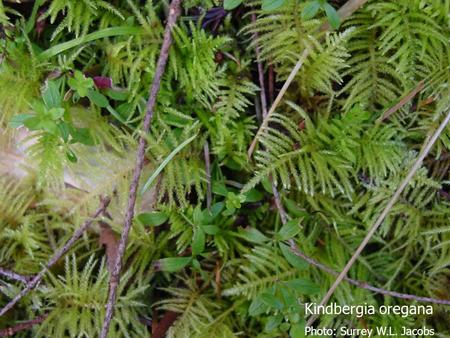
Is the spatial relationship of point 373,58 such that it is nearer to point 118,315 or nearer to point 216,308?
point 216,308

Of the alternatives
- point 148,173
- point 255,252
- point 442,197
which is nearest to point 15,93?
point 148,173

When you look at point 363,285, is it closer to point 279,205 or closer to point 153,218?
point 279,205

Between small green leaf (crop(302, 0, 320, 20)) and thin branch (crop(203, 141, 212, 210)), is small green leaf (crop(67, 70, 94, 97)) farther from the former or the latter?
small green leaf (crop(302, 0, 320, 20))

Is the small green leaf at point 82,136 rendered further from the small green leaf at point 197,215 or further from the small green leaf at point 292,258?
the small green leaf at point 292,258

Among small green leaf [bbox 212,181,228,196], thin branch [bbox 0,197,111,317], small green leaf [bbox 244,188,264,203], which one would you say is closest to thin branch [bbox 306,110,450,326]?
small green leaf [bbox 244,188,264,203]

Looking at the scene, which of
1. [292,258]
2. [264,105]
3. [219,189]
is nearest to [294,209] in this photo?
[292,258]

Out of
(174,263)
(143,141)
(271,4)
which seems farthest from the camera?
(174,263)
